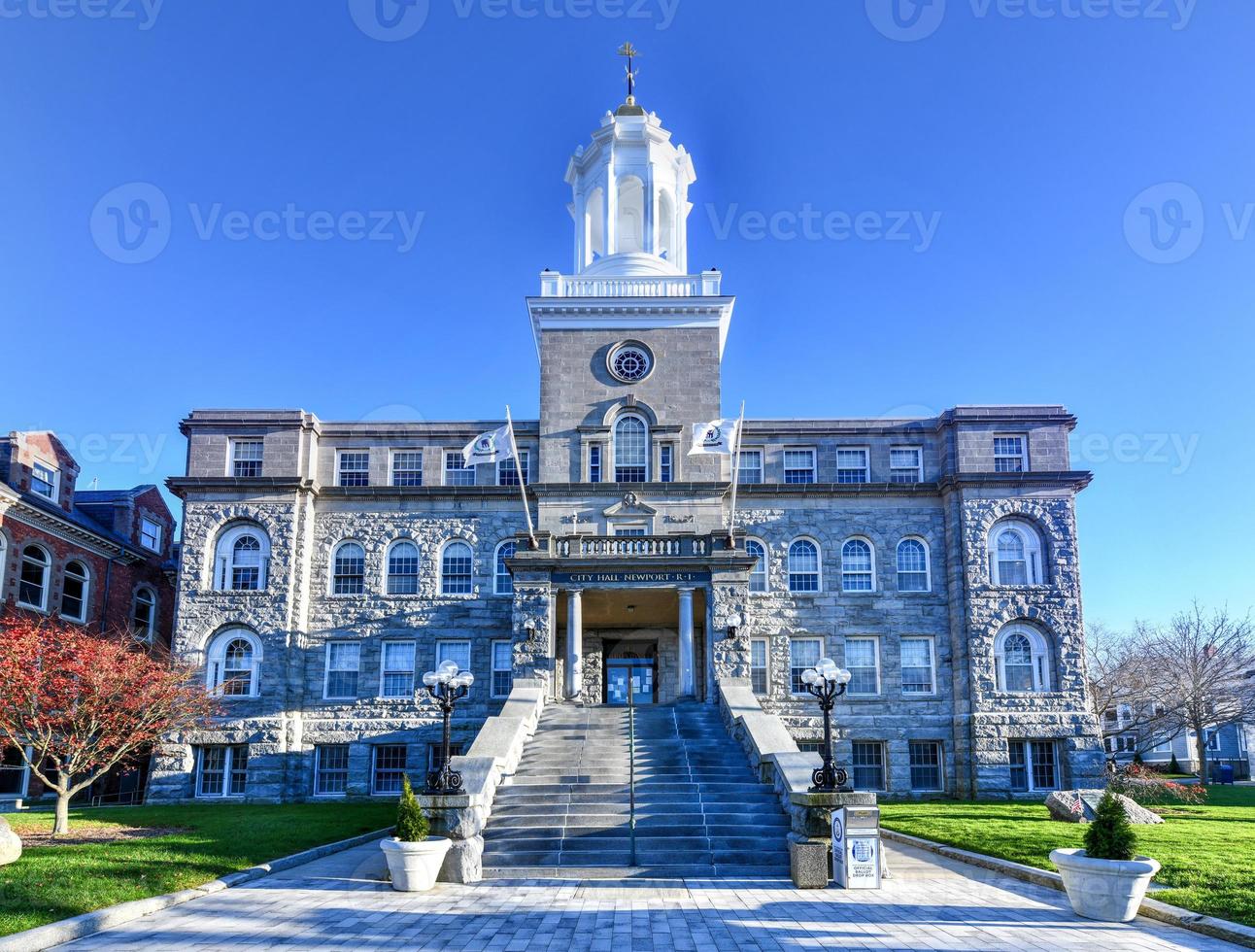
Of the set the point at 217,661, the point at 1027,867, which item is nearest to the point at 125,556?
the point at 217,661

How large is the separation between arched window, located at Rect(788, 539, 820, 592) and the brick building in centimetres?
2033

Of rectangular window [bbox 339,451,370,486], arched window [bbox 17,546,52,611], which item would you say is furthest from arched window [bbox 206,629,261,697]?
rectangular window [bbox 339,451,370,486]

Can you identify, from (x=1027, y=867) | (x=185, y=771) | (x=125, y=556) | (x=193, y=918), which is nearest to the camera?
(x=193, y=918)

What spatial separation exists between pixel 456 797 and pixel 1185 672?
39.3m

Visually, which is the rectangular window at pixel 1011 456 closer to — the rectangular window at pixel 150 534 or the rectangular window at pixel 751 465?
the rectangular window at pixel 751 465

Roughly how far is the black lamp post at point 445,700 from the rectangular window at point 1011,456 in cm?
2090

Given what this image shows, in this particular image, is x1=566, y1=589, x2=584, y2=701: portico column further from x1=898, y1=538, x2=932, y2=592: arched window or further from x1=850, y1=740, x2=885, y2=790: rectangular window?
x1=898, y1=538, x2=932, y2=592: arched window

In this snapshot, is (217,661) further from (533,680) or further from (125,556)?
(533,680)

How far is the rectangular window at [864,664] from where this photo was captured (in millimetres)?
34156

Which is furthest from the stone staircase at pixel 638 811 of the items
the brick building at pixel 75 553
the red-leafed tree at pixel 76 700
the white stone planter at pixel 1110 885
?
the brick building at pixel 75 553

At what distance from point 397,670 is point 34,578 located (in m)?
11.5

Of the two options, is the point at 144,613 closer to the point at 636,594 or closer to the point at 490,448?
the point at 490,448

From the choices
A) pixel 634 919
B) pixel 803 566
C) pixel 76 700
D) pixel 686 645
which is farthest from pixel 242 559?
pixel 634 919

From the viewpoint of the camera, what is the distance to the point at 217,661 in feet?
111
